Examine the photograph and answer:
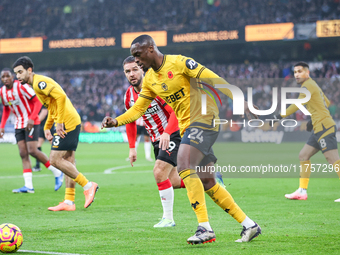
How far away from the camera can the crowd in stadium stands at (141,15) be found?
31359mm

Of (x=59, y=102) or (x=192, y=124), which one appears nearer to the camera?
(x=192, y=124)

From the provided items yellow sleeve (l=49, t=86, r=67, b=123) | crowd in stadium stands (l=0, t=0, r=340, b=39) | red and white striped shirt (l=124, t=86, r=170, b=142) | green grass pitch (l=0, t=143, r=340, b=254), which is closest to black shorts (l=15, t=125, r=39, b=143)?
green grass pitch (l=0, t=143, r=340, b=254)

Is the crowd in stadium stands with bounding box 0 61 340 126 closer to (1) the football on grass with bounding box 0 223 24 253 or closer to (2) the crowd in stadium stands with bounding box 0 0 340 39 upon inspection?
(2) the crowd in stadium stands with bounding box 0 0 340 39

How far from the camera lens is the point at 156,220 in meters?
5.86

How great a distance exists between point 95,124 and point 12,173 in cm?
1727

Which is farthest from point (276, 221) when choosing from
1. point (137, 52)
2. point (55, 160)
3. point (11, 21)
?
point (11, 21)

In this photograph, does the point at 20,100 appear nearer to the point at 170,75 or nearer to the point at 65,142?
the point at 65,142

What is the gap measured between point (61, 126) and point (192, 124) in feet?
9.27

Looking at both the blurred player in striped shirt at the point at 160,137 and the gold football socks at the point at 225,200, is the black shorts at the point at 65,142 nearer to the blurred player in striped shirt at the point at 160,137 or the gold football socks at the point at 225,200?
the blurred player in striped shirt at the point at 160,137

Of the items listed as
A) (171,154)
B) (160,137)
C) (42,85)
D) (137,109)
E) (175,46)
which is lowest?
(171,154)

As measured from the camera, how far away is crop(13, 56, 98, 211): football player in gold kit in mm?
6699

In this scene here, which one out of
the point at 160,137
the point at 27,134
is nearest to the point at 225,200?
the point at 160,137

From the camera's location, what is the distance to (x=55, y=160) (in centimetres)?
669

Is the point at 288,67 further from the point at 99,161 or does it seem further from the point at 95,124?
the point at 99,161
